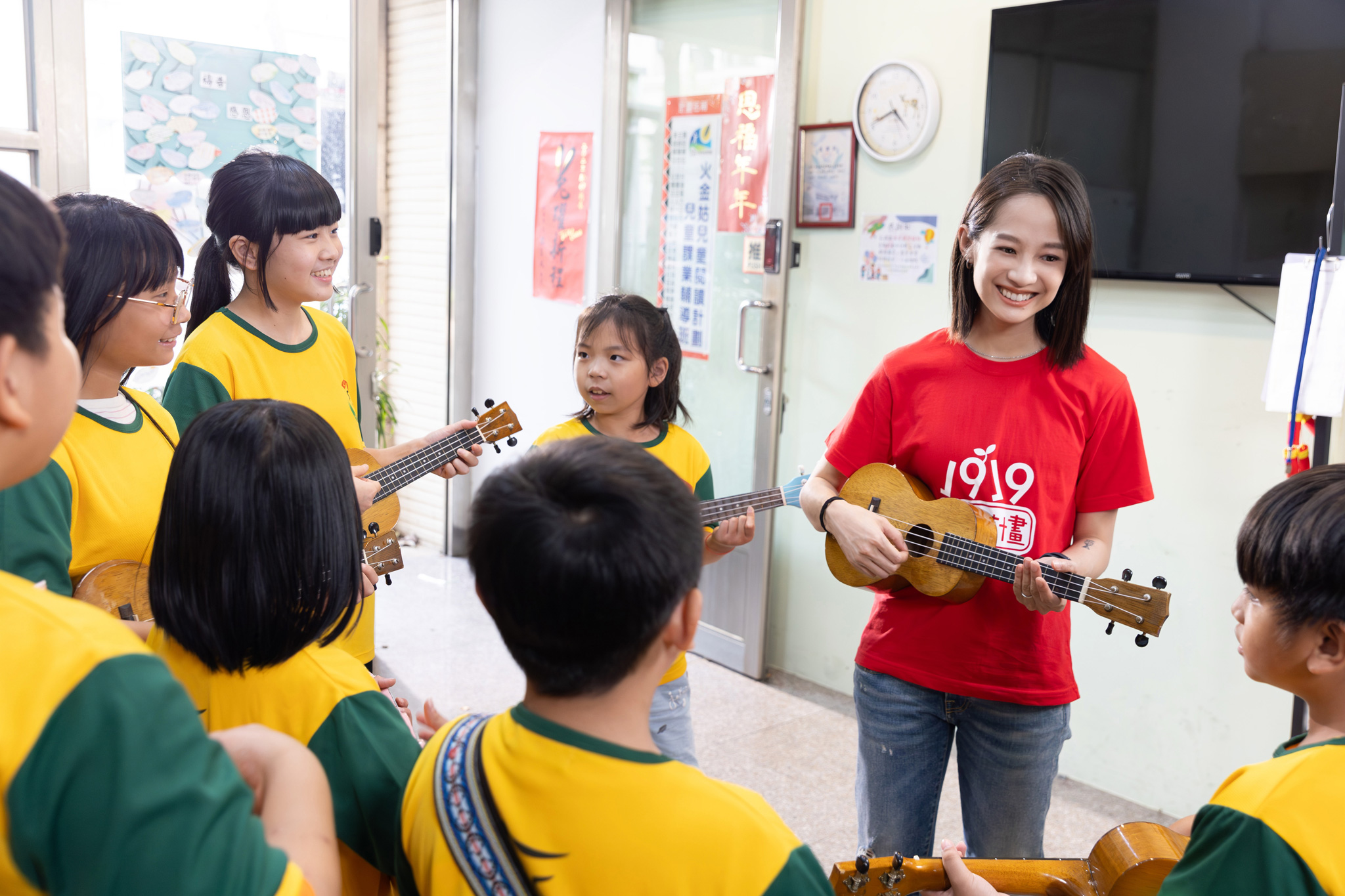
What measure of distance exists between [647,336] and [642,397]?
12cm

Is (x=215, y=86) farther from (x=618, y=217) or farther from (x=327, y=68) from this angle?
(x=618, y=217)

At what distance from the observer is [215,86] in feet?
10.8

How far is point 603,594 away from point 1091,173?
7.37 ft

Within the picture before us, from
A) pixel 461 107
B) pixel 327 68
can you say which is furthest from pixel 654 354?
pixel 461 107

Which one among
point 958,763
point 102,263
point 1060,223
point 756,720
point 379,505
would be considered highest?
point 1060,223

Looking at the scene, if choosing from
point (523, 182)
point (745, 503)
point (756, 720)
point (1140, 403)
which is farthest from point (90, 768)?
point (523, 182)

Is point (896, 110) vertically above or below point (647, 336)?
above

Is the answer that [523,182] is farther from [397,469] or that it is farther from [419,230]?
[397,469]

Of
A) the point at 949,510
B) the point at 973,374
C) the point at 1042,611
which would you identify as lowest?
the point at 1042,611

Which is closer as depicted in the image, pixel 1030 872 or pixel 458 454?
pixel 1030 872

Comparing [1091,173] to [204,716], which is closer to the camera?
[204,716]

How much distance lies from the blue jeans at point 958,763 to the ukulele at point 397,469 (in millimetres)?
864

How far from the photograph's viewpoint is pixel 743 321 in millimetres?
3400

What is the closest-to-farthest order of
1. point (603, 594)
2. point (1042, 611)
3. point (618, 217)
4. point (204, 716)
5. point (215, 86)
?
point (603, 594) → point (204, 716) → point (1042, 611) → point (215, 86) → point (618, 217)
